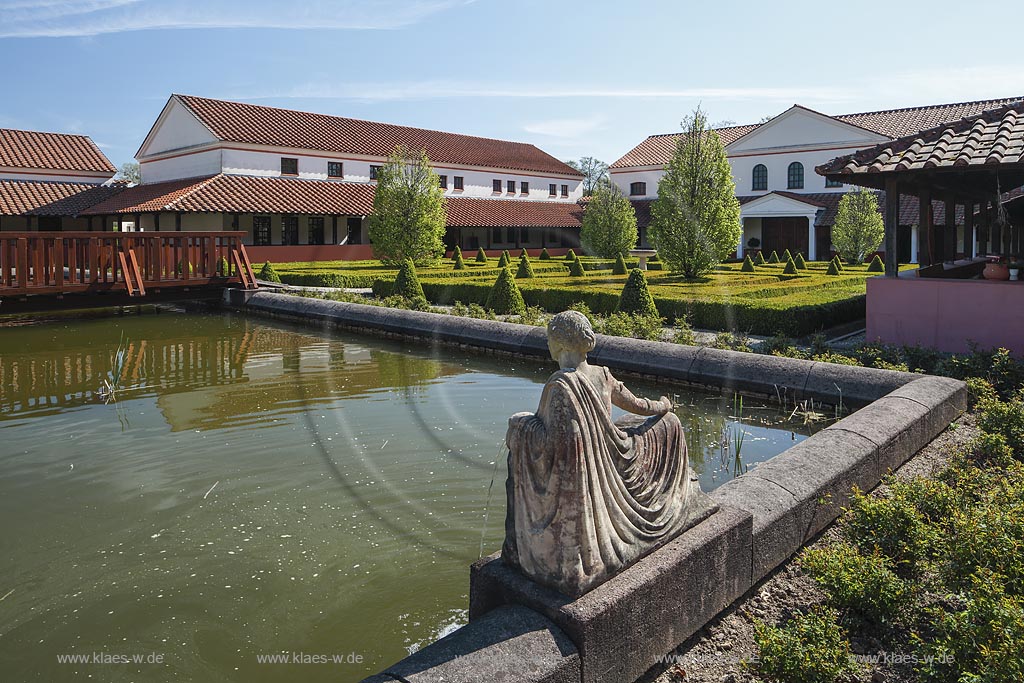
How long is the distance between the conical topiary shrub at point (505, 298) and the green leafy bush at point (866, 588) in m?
13.2

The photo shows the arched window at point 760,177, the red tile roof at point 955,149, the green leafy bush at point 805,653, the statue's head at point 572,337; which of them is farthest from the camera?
the arched window at point 760,177

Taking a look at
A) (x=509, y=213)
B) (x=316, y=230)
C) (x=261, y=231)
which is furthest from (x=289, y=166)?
A: (x=509, y=213)

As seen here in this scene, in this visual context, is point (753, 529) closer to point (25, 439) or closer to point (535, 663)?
point (535, 663)

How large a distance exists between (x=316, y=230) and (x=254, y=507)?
32.2 meters

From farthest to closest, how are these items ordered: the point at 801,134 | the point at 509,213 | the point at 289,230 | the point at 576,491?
the point at 509,213
the point at 801,134
the point at 289,230
the point at 576,491

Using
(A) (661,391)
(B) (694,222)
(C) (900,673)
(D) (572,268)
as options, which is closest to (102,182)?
(D) (572,268)

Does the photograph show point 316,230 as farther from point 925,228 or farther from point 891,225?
point 891,225

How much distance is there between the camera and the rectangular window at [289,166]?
3788cm

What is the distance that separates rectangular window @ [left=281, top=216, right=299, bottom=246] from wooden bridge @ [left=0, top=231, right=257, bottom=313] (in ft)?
46.6

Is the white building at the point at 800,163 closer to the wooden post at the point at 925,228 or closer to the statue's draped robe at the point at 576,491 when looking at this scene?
the wooden post at the point at 925,228

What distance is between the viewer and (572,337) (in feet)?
11.5

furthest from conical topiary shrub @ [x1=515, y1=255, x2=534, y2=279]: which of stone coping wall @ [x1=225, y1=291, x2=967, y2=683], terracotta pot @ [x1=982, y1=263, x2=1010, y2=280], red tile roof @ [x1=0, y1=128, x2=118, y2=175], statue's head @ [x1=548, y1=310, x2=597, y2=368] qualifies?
red tile roof @ [x1=0, y1=128, x2=118, y2=175]

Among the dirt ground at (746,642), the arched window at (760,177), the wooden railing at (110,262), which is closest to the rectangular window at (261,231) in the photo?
the wooden railing at (110,262)

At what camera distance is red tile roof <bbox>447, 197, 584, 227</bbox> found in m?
42.2
